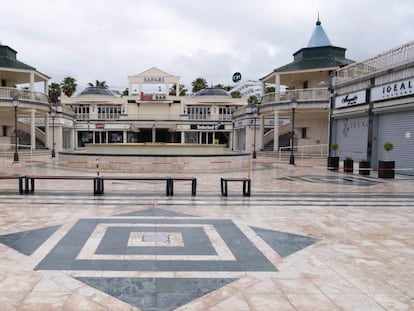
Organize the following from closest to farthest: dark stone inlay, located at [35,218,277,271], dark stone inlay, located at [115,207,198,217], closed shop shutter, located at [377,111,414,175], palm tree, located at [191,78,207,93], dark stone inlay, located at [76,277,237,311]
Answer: dark stone inlay, located at [76,277,237,311], dark stone inlay, located at [35,218,277,271], dark stone inlay, located at [115,207,198,217], closed shop shutter, located at [377,111,414,175], palm tree, located at [191,78,207,93]

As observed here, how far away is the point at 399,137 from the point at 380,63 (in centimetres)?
502

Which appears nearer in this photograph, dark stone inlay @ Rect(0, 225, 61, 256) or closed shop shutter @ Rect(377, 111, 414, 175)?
dark stone inlay @ Rect(0, 225, 61, 256)

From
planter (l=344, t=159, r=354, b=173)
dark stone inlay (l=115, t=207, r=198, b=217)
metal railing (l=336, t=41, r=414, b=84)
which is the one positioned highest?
metal railing (l=336, t=41, r=414, b=84)

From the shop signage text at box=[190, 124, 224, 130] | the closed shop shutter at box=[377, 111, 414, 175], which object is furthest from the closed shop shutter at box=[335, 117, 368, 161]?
the shop signage text at box=[190, 124, 224, 130]

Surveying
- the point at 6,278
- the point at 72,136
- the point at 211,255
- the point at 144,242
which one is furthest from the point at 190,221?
the point at 72,136

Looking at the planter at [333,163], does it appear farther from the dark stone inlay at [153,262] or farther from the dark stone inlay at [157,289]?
the dark stone inlay at [157,289]

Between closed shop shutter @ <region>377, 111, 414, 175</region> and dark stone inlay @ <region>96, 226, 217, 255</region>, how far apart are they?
14.8m

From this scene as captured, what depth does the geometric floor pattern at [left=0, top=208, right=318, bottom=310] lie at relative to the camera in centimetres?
458

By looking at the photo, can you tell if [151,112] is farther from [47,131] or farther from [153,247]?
[153,247]

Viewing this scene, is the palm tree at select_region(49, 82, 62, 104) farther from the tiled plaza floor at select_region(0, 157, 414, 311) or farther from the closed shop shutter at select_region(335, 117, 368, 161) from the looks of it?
the tiled plaza floor at select_region(0, 157, 414, 311)

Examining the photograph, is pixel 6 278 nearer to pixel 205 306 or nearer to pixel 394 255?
pixel 205 306

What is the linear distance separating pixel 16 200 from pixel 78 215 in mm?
3124

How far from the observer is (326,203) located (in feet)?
36.0

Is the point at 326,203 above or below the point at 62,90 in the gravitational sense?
below
